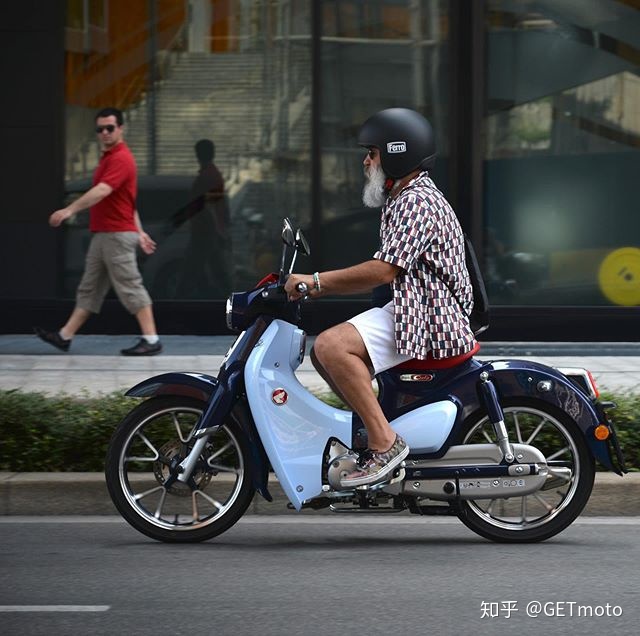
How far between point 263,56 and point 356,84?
32.2 inches

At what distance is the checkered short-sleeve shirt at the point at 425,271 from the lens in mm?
6176

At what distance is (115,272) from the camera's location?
11.5m

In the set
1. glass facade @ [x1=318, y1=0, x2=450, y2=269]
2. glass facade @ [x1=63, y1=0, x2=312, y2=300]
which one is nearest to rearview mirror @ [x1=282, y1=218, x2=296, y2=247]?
glass facade @ [x1=318, y1=0, x2=450, y2=269]

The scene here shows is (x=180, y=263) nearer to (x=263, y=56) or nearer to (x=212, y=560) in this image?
(x=263, y=56)

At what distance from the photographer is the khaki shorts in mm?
11453

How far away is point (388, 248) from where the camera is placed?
6.18m

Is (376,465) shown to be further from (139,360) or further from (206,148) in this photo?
(206,148)

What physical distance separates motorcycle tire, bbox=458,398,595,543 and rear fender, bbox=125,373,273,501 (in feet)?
2.70

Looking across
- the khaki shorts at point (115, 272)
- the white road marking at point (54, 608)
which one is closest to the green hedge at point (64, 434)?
the white road marking at point (54, 608)

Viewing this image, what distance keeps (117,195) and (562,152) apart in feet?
12.8

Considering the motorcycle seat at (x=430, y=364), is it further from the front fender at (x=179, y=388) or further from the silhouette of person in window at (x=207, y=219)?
the silhouette of person in window at (x=207, y=219)

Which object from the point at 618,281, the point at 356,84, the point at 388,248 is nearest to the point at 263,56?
the point at 356,84

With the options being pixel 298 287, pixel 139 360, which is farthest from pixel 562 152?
pixel 298 287

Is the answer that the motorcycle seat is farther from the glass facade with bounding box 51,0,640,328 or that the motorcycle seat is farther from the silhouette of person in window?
the silhouette of person in window
